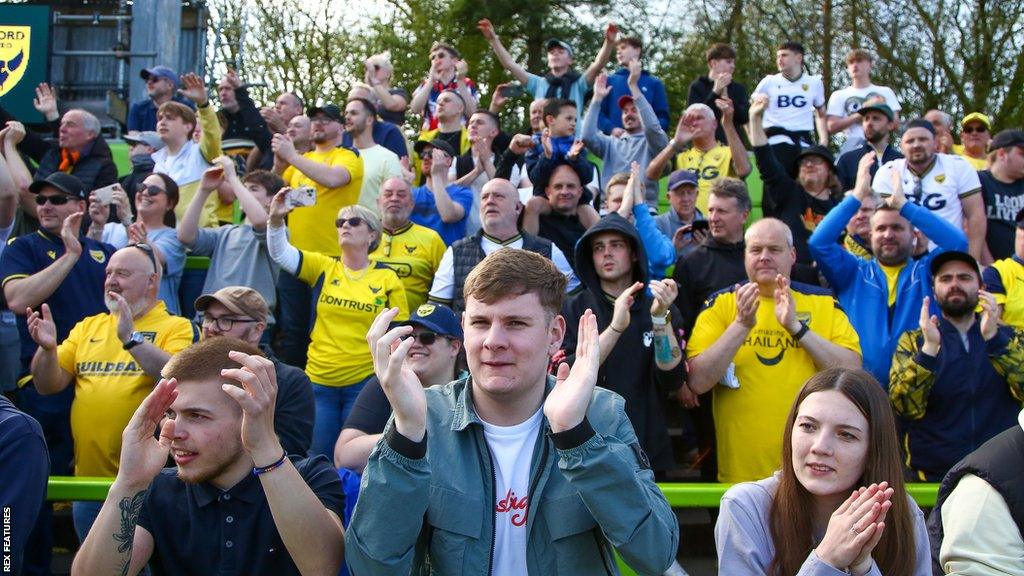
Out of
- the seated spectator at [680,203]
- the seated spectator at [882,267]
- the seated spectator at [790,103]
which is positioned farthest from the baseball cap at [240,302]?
the seated spectator at [790,103]

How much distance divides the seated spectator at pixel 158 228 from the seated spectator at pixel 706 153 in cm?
410

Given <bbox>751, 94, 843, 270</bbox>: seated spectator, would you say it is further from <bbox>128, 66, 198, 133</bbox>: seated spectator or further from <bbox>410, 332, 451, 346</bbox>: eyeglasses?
<bbox>128, 66, 198, 133</bbox>: seated spectator

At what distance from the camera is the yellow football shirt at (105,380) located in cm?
570

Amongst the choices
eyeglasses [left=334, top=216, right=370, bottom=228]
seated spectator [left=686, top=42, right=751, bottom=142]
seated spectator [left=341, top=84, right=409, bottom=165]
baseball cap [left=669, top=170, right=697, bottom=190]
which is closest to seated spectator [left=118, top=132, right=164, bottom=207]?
seated spectator [left=341, top=84, right=409, bottom=165]

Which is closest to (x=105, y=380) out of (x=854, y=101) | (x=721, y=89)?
(x=721, y=89)

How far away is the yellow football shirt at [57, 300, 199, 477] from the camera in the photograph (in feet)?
18.7

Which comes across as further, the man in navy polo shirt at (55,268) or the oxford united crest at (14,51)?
the oxford united crest at (14,51)

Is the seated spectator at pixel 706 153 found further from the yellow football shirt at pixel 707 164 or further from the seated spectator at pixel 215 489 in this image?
the seated spectator at pixel 215 489

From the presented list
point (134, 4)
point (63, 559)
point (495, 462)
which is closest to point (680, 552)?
point (495, 462)

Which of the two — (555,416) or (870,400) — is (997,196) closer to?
(870,400)

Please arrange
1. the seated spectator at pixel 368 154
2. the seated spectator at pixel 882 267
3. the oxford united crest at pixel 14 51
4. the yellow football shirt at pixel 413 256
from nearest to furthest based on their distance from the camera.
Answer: the seated spectator at pixel 882 267
the yellow football shirt at pixel 413 256
the seated spectator at pixel 368 154
the oxford united crest at pixel 14 51

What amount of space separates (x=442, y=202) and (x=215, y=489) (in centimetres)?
520

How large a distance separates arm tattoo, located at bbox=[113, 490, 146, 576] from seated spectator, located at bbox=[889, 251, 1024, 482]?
417 cm

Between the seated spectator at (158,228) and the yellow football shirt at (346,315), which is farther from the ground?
the seated spectator at (158,228)
